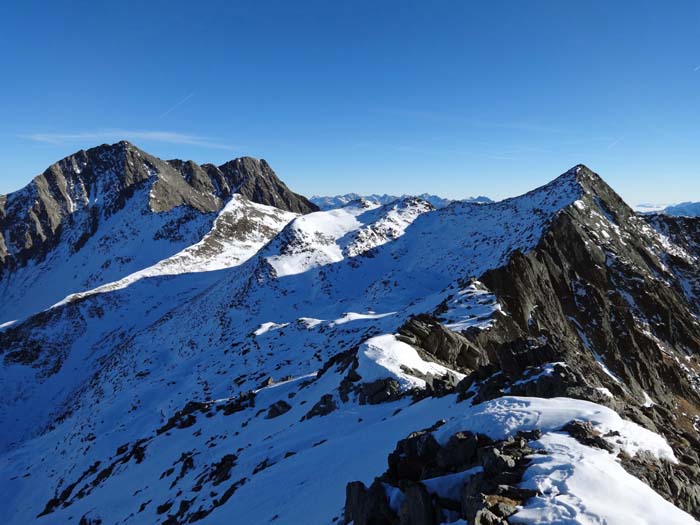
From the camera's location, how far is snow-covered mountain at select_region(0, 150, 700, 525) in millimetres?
10234

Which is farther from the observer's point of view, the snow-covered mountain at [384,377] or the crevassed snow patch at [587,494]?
the snow-covered mountain at [384,377]

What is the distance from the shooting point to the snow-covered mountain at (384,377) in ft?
33.6

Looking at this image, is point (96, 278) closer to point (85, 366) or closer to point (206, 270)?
point (206, 270)

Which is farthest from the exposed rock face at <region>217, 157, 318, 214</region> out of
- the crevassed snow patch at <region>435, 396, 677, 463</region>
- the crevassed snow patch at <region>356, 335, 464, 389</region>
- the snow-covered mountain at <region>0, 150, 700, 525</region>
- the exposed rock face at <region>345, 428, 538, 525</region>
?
the exposed rock face at <region>345, 428, 538, 525</region>

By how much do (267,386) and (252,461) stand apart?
1185 cm

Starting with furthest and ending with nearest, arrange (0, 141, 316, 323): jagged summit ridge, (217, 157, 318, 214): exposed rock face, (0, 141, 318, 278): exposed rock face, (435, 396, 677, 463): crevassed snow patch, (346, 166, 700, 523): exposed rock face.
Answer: (217, 157, 318, 214): exposed rock face → (0, 141, 318, 278): exposed rock face → (0, 141, 316, 323): jagged summit ridge → (346, 166, 700, 523): exposed rock face → (435, 396, 677, 463): crevassed snow patch

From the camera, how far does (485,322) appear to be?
107ft

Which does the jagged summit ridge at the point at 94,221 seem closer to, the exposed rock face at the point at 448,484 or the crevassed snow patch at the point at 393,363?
the crevassed snow patch at the point at 393,363

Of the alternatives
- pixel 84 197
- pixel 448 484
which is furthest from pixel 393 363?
pixel 84 197

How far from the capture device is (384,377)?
2320 centimetres

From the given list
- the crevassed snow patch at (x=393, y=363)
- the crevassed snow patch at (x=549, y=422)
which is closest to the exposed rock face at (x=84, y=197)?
the crevassed snow patch at (x=393, y=363)

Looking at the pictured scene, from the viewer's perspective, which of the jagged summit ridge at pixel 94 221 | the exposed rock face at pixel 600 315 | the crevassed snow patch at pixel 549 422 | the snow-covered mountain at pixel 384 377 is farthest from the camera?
the jagged summit ridge at pixel 94 221

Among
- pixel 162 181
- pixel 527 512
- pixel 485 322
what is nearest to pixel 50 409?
pixel 485 322

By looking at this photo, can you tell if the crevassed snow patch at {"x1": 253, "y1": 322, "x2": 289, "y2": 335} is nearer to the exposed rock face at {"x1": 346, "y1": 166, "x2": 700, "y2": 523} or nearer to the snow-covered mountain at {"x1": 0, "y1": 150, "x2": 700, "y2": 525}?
the snow-covered mountain at {"x1": 0, "y1": 150, "x2": 700, "y2": 525}
